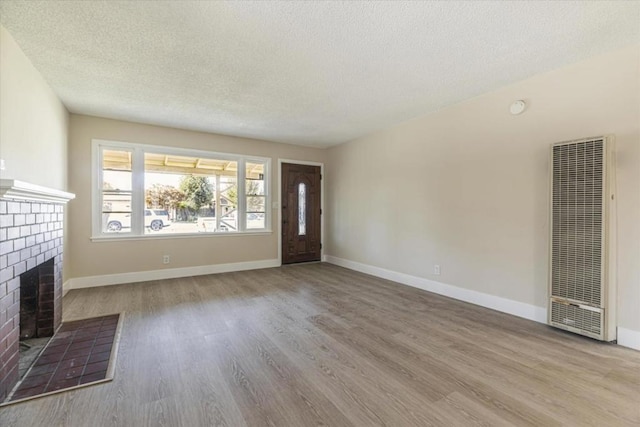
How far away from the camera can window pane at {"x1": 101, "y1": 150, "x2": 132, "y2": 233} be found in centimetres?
433

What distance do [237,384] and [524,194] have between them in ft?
10.7

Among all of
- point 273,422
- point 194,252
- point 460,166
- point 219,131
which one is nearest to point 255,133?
point 219,131

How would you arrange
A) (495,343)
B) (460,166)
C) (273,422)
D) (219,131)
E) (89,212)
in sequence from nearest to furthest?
(273,422), (495,343), (460,166), (89,212), (219,131)

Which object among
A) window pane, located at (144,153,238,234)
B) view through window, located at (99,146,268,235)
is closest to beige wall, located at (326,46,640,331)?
view through window, located at (99,146,268,235)

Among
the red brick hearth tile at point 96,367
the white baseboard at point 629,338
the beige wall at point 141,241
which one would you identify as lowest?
the red brick hearth tile at point 96,367

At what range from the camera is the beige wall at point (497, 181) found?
239 centimetres

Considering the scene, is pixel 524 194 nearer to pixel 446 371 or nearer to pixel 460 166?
pixel 460 166

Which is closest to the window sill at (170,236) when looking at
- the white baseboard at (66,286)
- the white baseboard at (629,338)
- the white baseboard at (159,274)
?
the white baseboard at (159,274)

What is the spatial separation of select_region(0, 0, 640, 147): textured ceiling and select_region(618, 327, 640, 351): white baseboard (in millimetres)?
2382

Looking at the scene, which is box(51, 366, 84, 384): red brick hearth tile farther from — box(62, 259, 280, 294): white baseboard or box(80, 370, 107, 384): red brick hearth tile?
box(62, 259, 280, 294): white baseboard

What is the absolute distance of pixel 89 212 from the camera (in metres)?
4.17

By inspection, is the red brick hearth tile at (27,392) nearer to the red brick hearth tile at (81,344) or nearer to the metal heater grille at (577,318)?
the red brick hearth tile at (81,344)

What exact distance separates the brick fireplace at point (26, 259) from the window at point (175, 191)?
5.07 feet

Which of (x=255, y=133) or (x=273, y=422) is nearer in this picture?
(x=273, y=422)
